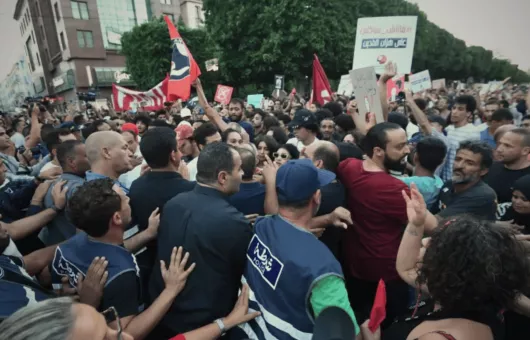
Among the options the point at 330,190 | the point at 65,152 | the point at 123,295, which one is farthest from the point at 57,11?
the point at 123,295

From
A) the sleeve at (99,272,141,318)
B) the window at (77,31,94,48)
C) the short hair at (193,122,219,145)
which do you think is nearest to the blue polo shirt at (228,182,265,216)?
the sleeve at (99,272,141,318)

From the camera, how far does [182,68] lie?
254 inches

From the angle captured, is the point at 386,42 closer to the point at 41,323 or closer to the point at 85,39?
the point at 41,323

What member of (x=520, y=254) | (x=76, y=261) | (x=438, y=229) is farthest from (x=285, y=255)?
(x=76, y=261)

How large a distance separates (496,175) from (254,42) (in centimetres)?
2353

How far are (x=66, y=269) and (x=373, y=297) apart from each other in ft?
8.20

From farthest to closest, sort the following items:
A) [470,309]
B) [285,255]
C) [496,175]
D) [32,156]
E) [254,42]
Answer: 1. [254,42]
2. [32,156]
3. [496,175]
4. [285,255]
5. [470,309]

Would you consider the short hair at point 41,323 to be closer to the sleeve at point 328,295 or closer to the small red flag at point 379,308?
the sleeve at point 328,295

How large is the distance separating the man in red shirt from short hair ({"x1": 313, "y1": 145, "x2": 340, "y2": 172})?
0.14 m

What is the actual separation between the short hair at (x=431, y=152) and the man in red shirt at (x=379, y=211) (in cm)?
54

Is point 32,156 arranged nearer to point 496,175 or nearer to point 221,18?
point 496,175

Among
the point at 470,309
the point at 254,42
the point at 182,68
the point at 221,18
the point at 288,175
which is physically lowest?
the point at 470,309

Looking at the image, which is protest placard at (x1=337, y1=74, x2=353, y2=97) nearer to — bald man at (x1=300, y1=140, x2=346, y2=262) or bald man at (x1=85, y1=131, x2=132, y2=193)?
bald man at (x1=300, y1=140, x2=346, y2=262)

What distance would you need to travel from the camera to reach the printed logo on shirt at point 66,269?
1984 mm
